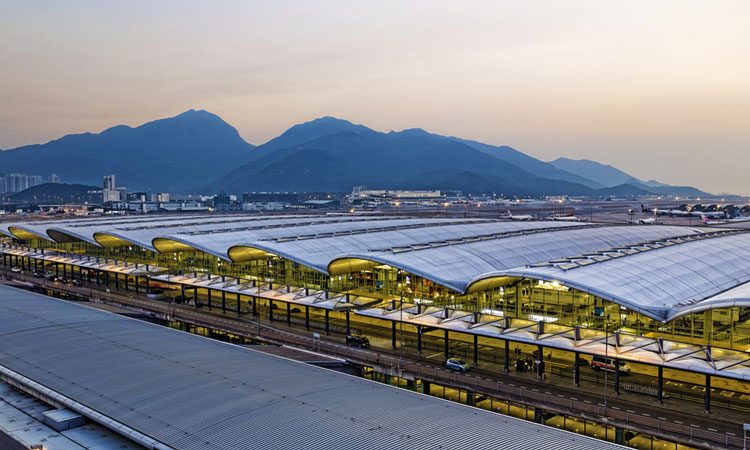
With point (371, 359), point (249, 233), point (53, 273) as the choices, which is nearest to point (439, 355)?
point (371, 359)

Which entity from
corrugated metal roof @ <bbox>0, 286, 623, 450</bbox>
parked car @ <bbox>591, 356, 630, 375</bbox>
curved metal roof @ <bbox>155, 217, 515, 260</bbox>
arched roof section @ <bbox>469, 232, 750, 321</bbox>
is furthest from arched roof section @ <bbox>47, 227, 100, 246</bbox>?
parked car @ <bbox>591, 356, 630, 375</bbox>

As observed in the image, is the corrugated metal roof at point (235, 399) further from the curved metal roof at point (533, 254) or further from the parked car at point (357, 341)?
the curved metal roof at point (533, 254)

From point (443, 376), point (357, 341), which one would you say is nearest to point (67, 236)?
point (357, 341)

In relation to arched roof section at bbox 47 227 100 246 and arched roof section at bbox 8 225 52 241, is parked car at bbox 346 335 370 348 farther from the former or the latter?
arched roof section at bbox 8 225 52 241

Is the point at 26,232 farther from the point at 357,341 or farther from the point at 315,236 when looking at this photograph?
the point at 357,341

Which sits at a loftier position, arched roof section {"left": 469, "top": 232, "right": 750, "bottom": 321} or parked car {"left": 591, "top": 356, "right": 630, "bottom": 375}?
arched roof section {"left": 469, "top": 232, "right": 750, "bottom": 321}
